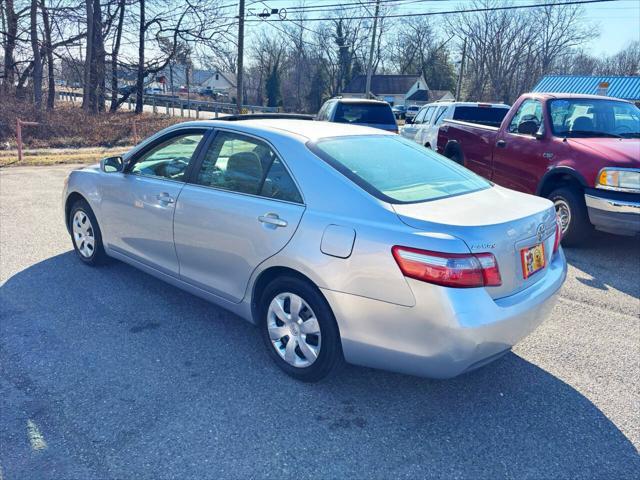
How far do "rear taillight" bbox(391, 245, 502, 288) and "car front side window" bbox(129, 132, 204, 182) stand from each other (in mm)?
2077

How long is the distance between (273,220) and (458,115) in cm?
852

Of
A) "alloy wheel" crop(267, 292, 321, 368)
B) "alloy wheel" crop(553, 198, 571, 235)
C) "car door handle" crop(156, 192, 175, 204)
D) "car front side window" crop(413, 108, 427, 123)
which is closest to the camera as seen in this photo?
"alloy wheel" crop(267, 292, 321, 368)

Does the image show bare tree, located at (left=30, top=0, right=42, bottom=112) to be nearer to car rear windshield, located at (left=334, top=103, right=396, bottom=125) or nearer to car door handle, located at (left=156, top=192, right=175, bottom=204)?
car rear windshield, located at (left=334, top=103, right=396, bottom=125)

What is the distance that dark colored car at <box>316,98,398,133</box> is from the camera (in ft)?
35.5

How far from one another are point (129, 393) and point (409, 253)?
186 centimetres

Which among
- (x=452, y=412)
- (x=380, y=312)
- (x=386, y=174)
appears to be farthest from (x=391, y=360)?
(x=386, y=174)

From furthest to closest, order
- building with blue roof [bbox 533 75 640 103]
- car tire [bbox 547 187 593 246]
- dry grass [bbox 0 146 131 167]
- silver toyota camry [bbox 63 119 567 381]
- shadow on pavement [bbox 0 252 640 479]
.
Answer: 1. building with blue roof [bbox 533 75 640 103]
2. dry grass [bbox 0 146 131 167]
3. car tire [bbox 547 187 593 246]
4. silver toyota camry [bbox 63 119 567 381]
5. shadow on pavement [bbox 0 252 640 479]

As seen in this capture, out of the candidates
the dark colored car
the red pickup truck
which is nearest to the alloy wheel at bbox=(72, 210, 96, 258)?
the red pickup truck

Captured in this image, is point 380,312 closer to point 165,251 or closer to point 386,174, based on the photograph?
point 386,174

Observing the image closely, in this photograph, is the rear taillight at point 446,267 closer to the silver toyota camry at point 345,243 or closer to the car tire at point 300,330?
the silver toyota camry at point 345,243

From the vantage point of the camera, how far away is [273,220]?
123 inches

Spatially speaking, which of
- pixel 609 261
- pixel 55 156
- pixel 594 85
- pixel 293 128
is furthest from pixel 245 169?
pixel 594 85

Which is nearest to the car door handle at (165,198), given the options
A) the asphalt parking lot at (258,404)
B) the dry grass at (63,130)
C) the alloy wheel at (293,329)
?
the asphalt parking lot at (258,404)

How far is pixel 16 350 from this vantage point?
3.46 meters
